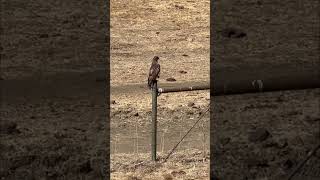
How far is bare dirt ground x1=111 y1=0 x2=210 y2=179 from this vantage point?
531 inches

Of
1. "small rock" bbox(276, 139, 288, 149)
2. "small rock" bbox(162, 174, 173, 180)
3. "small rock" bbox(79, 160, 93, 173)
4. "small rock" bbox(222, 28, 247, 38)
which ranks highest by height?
"small rock" bbox(222, 28, 247, 38)

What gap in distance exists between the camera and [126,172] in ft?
43.0

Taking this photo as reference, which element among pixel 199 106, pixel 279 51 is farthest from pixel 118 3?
pixel 199 106

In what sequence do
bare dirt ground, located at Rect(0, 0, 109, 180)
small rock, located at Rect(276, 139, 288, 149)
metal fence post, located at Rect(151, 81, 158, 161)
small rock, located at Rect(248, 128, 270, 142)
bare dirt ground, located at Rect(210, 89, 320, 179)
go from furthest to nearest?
small rock, located at Rect(248, 128, 270, 142)
small rock, located at Rect(276, 139, 288, 149)
bare dirt ground, located at Rect(0, 0, 109, 180)
bare dirt ground, located at Rect(210, 89, 320, 179)
metal fence post, located at Rect(151, 81, 158, 161)

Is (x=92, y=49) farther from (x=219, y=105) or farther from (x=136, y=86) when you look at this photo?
(x=219, y=105)

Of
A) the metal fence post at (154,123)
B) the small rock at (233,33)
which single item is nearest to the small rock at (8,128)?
the metal fence post at (154,123)

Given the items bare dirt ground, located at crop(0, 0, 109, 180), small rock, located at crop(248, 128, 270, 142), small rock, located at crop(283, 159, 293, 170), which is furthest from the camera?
small rock, located at crop(248, 128, 270, 142)

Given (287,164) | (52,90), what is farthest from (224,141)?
(52,90)

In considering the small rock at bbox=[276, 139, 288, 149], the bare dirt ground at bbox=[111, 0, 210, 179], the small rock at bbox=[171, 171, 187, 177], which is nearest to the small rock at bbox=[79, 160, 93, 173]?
the bare dirt ground at bbox=[111, 0, 210, 179]

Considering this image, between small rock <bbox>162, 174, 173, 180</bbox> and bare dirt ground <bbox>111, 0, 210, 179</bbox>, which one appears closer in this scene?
small rock <bbox>162, 174, 173, 180</bbox>

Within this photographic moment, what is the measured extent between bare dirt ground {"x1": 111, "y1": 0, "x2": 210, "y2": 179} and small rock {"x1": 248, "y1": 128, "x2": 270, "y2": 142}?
1071 millimetres

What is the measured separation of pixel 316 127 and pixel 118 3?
1510cm

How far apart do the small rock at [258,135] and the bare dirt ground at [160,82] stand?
107 centimetres

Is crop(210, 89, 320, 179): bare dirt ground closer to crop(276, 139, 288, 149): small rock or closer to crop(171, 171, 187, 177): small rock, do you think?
crop(276, 139, 288, 149): small rock
